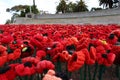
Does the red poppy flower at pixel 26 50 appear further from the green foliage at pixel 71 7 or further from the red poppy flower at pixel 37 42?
the green foliage at pixel 71 7

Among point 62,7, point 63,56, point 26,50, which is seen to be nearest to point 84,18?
Answer: point 62,7

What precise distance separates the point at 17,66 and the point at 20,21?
176 feet

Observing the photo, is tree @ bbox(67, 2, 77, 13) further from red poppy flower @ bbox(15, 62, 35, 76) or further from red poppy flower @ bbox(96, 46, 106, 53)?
red poppy flower @ bbox(15, 62, 35, 76)

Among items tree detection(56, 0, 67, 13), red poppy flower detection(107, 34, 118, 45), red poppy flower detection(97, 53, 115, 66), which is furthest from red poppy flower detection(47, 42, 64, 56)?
tree detection(56, 0, 67, 13)

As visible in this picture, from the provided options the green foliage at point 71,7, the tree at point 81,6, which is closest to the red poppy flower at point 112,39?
the tree at point 81,6

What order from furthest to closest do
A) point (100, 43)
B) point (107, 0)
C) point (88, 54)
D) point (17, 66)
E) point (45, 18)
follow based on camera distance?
point (107, 0) < point (45, 18) < point (100, 43) < point (88, 54) < point (17, 66)

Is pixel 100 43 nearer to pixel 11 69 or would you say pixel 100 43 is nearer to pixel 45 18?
pixel 11 69

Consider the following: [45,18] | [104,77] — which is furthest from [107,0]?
[104,77]

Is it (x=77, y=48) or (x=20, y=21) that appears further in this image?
(x=20, y=21)

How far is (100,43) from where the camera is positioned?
3.55m

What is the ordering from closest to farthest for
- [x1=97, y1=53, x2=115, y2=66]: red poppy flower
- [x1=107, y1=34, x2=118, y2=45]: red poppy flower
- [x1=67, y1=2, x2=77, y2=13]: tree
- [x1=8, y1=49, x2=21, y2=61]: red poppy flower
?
[x1=97, y1=53, x2=115, y2=66]: red poppy flower
[x1=8, y1=49, x2=21, y2=61]: red poppy flower
[x1=107, y1=34, x2=118, y2=45]: red poppy flower
[x1=67, y1=2, x2=77, y2=13]: tree

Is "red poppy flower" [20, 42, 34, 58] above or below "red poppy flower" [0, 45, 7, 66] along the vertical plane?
below

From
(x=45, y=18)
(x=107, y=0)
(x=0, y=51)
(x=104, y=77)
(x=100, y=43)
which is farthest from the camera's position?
(x=107, y=0)

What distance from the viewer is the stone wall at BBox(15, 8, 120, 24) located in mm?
35763
